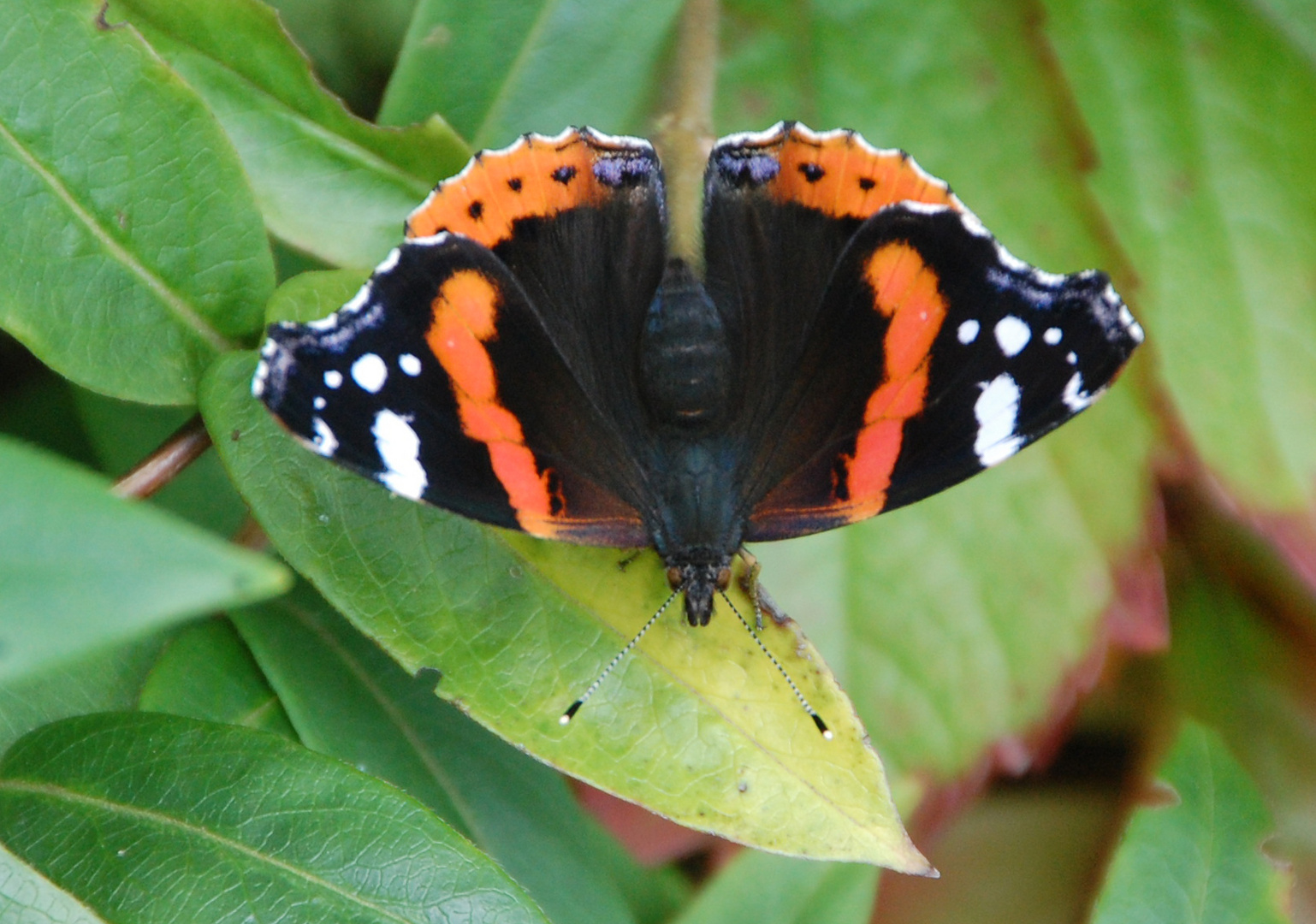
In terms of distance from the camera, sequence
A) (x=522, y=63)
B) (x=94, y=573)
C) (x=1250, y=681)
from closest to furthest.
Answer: (x=94, y=573) → (x=522, y=63) → (x=1250, y=681)

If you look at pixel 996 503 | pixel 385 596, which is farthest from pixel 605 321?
pixel 996 503

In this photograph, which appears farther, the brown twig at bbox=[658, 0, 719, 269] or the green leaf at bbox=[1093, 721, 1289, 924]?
the brown twig at bbox=[658, 0, 719, 269]

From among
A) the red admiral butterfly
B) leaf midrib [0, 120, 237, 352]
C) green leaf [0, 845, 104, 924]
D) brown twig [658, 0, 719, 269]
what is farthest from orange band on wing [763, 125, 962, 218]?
green leaf [0, 845, 104, 924]

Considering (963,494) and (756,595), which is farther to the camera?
(963,494)

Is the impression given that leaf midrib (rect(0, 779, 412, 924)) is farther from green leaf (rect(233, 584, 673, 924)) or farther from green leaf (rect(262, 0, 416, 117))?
green leaf (rect(262, 0, 416, 117))

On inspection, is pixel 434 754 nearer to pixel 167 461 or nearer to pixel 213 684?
A: pixel 213 684

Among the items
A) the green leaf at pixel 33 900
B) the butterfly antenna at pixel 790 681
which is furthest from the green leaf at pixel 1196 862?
the green leaf at pixel 33 900

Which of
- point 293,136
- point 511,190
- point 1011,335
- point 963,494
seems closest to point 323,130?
point 293,136
